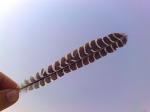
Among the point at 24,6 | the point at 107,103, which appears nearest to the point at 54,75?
the point at 107,103

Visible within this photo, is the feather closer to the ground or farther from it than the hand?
farther from it

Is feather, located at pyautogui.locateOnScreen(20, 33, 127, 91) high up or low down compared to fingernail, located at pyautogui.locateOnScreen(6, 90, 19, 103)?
up

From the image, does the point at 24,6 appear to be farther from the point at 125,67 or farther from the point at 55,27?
the point at 125,67

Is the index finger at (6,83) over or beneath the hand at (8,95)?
over

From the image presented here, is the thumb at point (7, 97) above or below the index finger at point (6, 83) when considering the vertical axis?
below

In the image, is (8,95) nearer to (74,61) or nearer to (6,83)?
(6,83)

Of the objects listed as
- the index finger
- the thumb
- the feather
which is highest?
the feather

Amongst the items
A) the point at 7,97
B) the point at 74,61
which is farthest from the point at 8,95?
the point at 74,61

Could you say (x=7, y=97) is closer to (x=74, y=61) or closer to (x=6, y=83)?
(x=6, y=83)

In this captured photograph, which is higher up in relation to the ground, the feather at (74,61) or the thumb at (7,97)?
the feather at (74,61)

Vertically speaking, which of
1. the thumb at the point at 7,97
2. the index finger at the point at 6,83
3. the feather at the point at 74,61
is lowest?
the thumb at the point at 7,97

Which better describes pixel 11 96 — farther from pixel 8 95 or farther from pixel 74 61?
pixel 74 61

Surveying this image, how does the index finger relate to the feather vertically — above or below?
below
